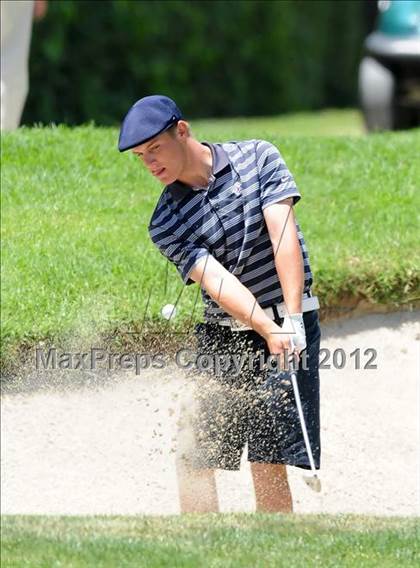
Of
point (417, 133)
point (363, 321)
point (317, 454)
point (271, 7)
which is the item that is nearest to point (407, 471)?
point (363, 321)

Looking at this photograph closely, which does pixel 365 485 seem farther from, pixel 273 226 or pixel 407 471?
pixel 273 226

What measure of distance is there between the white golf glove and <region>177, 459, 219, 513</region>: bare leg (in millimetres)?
740

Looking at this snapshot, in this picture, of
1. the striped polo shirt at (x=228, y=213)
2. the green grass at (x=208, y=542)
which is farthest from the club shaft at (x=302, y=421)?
the striped polo shirt at (x=228, y=213)

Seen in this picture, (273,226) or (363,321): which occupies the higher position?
(273,226)

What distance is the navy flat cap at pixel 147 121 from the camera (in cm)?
480

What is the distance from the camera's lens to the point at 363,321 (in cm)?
709

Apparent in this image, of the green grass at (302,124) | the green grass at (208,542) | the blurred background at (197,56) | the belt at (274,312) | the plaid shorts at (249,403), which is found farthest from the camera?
the green grass at (302,124)

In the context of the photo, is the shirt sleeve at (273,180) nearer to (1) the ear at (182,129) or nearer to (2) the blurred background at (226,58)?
(1) the ear at (182,129)

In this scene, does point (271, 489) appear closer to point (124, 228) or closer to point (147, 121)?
point (147, 121)

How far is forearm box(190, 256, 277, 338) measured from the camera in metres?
4.86

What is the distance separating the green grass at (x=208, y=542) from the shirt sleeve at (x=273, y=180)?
1.08 m

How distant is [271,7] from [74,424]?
11.0 m

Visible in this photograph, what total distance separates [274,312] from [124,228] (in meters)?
2.54

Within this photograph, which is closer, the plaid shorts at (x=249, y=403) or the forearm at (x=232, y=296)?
the forearm at (x=232, y=296)
